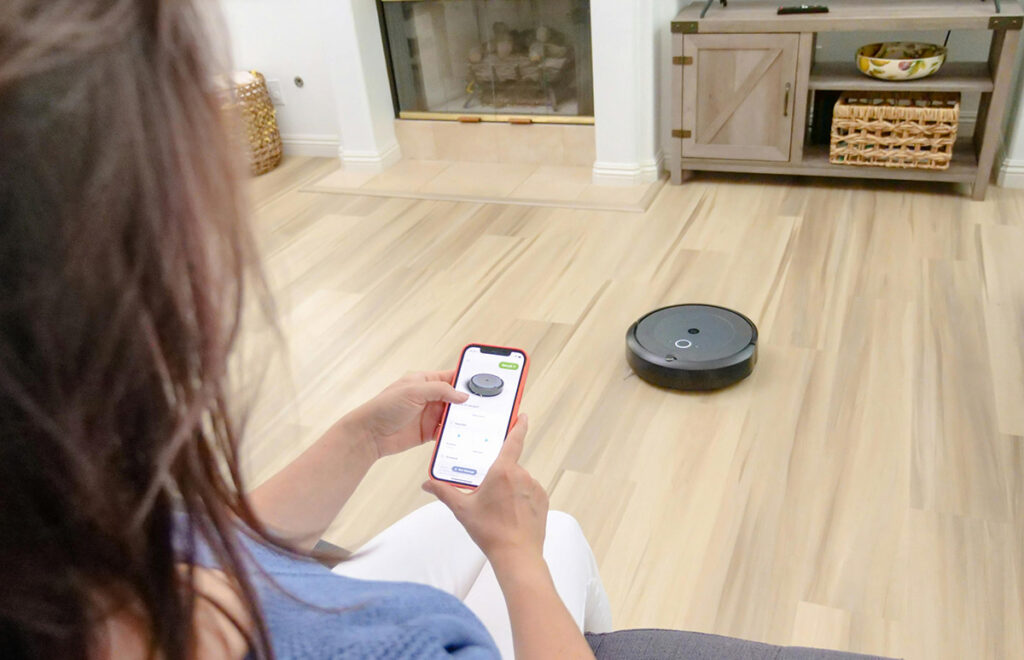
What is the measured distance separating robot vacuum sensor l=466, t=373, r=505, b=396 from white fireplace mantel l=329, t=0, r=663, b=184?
199 centimetres

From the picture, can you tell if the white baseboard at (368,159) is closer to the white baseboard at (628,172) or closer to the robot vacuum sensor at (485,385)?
the white baseboard at (628,172)

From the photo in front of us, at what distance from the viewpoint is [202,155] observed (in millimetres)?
366

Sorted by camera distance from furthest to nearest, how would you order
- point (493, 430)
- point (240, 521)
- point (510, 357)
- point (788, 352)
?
point (788, 352) < point (510, 357) < point (493, 430) < point (240, 521)

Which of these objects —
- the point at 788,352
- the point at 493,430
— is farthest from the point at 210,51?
the point at 788,352

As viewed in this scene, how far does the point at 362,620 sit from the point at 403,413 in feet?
1.51

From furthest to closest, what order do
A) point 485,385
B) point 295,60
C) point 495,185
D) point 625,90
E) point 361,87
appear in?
point 295,60
point 361,87
point 495,185
point 625,90
point 485,385

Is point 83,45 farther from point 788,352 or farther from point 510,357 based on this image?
point 788,352

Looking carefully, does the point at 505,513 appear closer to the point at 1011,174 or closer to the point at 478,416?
the point at 478,416

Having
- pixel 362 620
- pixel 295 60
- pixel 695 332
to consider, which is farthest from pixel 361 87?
pixel 362 620

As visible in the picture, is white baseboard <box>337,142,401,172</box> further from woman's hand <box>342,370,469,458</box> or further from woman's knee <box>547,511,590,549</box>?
woman's knee <box>547,511,590,549</box>

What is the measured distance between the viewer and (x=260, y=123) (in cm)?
345

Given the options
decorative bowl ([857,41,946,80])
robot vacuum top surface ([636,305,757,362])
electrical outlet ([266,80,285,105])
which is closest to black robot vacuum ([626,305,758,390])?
robot vacuum top surface ([636,305,757,362])

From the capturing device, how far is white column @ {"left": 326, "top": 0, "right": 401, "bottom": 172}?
3176mm

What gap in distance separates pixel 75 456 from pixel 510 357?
0.82 metres
